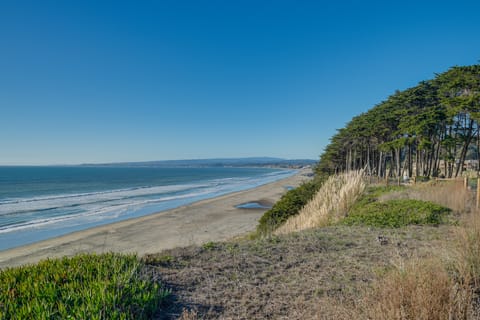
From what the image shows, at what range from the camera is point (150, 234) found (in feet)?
48.2

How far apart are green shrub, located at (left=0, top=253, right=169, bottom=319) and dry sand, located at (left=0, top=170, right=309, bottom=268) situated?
5.56 metres

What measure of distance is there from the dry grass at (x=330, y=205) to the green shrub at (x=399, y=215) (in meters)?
0.78

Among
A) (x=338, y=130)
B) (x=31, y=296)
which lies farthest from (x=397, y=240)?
(x=338, y=130)

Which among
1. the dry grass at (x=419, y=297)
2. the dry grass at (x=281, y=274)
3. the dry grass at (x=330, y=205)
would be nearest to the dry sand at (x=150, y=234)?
the dry grass at (x=330, y=205)

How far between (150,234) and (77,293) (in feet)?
42.7

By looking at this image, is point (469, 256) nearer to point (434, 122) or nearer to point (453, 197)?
point (453, 197)

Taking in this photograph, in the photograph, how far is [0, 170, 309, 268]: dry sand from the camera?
11516 millimetres

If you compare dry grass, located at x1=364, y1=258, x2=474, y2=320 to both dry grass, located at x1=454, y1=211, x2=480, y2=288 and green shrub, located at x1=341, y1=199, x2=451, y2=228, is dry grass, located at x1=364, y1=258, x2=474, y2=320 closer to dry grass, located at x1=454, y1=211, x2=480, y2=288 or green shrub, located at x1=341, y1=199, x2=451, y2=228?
dry grass, located at x1=454, y1=211, x2=480, y2=288

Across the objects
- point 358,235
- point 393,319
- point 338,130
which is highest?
point 338,130

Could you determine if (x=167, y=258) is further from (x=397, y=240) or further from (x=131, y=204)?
(x=131, y=204)

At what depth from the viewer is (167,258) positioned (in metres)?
3.97

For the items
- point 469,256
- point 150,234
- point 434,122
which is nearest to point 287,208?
point 469,256

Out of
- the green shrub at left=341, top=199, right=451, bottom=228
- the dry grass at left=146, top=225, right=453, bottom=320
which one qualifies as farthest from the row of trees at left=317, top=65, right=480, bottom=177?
the dry grass at left=146, top=225, right=453, bottom=320

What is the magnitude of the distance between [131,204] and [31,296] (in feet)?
83.0
